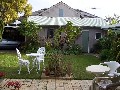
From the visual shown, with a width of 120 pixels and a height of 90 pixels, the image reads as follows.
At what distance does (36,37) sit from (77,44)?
144 inches

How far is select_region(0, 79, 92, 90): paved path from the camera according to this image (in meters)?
10.3

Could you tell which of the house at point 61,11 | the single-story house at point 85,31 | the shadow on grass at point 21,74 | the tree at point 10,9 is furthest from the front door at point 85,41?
the house at point 61,11

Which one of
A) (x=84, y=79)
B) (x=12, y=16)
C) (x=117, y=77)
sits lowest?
(x=84, y=79)

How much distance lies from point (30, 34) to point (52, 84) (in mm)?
13036

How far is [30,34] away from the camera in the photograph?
23.5 m

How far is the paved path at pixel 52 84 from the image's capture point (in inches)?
407

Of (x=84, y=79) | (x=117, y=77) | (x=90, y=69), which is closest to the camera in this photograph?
(x=117, y=77)

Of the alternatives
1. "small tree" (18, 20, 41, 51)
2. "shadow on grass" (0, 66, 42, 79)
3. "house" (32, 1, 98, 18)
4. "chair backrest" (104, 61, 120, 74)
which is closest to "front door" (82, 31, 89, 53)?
"small tree" (18, 20, 41, 51)

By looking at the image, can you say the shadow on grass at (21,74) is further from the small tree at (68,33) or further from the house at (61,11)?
the house at (61,11)

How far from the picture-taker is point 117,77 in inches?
333

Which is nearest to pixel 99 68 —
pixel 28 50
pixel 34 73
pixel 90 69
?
pixel 90 69

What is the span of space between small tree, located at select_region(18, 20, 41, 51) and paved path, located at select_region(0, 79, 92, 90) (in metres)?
12.0

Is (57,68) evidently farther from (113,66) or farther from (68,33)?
(68,33)

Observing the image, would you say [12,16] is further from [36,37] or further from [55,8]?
[55,8]
